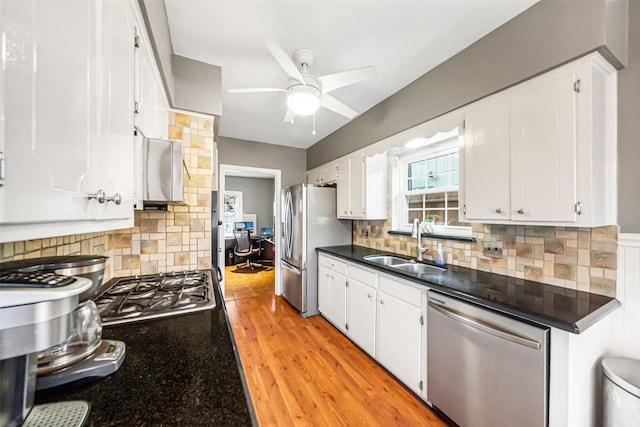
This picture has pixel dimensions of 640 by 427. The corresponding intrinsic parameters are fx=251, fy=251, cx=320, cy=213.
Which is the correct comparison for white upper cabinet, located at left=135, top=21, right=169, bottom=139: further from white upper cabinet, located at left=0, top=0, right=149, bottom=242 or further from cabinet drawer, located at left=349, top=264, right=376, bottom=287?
cabinet drawer, located at left=349, top=264, right=376, bottom=287

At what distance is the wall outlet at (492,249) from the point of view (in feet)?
6.23

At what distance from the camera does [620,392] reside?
1.14m

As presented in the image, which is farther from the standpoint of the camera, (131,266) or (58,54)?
(131,266)

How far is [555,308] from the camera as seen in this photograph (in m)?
1.24

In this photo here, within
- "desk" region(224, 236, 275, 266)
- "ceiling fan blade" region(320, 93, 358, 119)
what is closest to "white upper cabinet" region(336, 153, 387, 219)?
"ceiling fan blade" region(320, 93, 358, 119)

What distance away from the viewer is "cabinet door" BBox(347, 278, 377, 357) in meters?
2.30

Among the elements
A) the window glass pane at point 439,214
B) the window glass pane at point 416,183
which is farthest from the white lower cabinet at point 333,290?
the window glass pane at point 416,183

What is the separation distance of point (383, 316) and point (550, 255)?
1248 millimetres

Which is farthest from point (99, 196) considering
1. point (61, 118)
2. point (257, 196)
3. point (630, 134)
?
point (257, 196)

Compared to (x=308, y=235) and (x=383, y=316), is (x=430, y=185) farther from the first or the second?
(x=308, y=235)

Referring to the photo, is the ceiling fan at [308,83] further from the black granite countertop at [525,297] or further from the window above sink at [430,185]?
the black granite countertop at [525,297]

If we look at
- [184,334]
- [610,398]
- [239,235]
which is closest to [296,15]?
[184,334]

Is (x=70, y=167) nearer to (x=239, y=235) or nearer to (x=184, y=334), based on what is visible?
(x=184, y=334)

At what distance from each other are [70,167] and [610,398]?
2.26 metres
